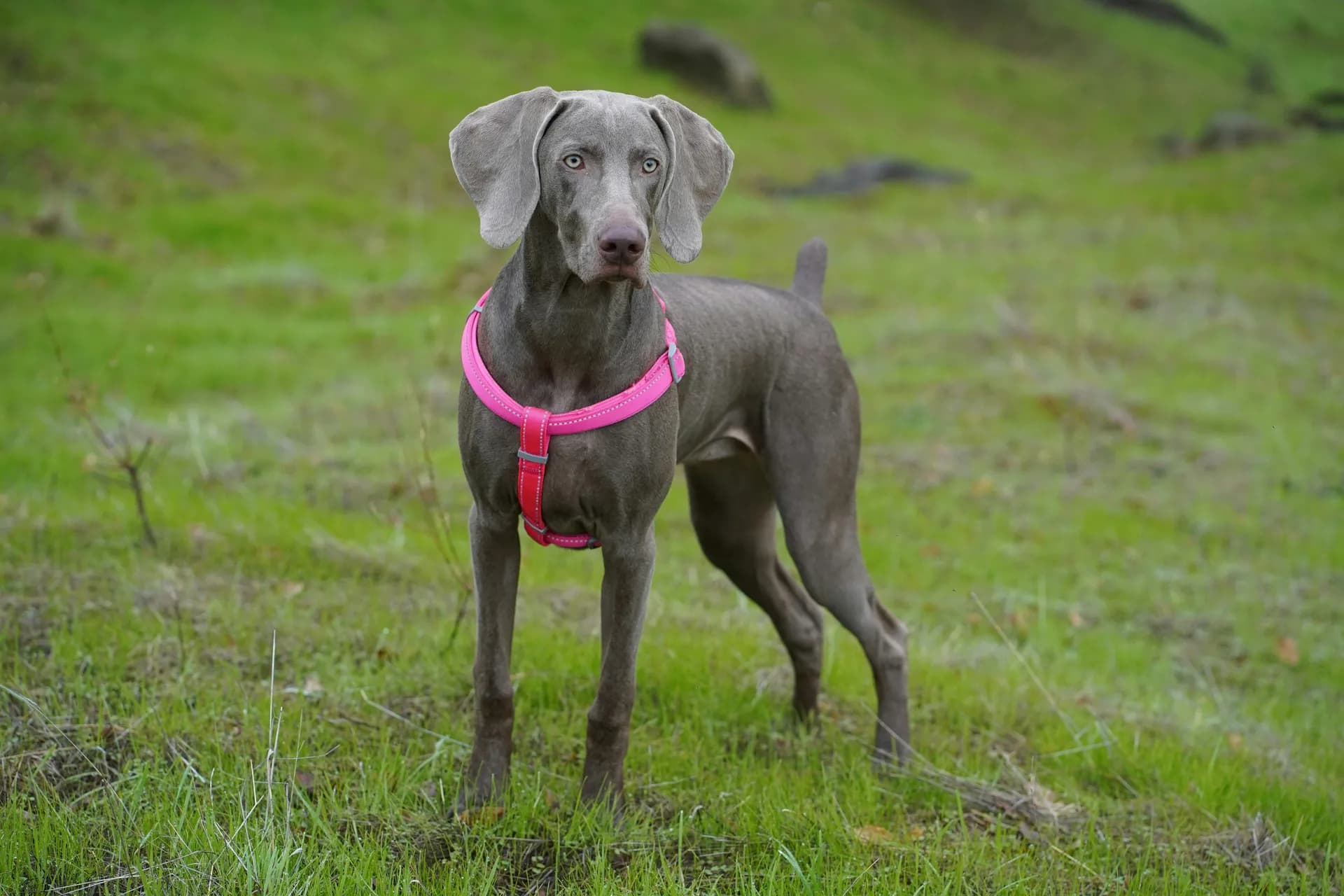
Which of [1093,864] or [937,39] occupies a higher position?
[937,39]

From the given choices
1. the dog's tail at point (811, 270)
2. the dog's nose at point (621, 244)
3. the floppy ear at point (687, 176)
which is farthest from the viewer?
the dog's tail at point (811, 270)

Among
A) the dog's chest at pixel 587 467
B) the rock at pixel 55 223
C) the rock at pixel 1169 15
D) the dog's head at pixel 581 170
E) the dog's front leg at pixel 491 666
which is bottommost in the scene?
the rock at pixel 55 223

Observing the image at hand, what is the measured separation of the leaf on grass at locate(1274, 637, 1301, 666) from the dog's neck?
4.51m

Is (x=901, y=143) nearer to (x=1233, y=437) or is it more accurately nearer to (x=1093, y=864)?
(x=1233, y=437)

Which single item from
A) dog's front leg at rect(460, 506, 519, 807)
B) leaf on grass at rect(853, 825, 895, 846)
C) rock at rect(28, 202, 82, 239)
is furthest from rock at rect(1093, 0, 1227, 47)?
dog's front leg at rect(460, 506, 519, 807)

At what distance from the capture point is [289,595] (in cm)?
511

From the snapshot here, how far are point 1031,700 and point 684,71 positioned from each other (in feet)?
88.4

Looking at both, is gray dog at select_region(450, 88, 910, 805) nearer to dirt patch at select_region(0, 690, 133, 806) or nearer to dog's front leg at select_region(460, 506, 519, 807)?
dog's front leg at select_region(460, 506, 519, 807)

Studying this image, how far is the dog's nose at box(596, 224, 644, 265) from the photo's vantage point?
3.01 meters

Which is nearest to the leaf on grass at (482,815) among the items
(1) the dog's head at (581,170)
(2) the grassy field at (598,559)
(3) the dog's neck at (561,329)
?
(2) the grassy field at (598,559)

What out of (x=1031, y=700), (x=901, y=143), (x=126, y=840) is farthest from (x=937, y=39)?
(x=126, y=840)

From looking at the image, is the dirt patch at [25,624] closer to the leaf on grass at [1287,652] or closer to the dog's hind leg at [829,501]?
the dog's hind leg at [829,501]

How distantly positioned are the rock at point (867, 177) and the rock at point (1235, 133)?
6969 mm

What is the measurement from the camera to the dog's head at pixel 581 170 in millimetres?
3180
